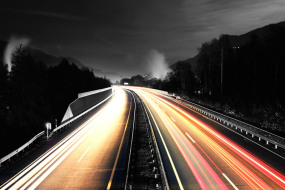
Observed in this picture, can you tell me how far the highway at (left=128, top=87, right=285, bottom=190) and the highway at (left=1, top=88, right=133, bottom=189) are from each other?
3.63m

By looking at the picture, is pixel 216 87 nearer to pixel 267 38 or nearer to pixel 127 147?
pixel 267 38

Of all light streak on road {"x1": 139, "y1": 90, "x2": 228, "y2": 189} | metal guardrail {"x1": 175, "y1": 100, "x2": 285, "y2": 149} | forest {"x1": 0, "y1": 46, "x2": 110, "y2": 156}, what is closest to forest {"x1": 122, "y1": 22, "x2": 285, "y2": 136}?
metal guardrail {"x1": 175, "y1": 100, "x2": 285, "y2": 149}

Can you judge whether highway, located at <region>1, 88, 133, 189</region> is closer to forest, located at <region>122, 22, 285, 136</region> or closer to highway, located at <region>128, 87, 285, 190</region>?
highway, located at <region>128, 87, 285, 190</region>

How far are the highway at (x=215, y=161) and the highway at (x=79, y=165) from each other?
11.9 ft

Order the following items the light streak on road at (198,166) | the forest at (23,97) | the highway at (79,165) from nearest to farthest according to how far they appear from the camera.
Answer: the light streak on road at (198,166)
the highway at (79,165)
the forest at (23,97)

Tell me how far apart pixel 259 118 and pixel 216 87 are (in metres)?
40.7

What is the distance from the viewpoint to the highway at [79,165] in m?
13.0

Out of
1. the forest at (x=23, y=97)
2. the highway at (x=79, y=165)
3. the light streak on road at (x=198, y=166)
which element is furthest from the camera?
the forest at (x=23, y=97)

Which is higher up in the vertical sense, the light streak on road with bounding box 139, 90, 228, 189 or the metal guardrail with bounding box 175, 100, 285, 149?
the metal guardrail with bounding box 175, 100, 285, 149

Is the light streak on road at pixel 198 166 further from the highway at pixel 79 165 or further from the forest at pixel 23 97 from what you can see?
the forest at pixel 23 97

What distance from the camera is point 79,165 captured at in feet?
52.2

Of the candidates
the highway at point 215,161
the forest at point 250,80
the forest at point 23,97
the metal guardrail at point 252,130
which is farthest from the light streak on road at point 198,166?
the forest at point 23,97

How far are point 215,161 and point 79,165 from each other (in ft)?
31.1

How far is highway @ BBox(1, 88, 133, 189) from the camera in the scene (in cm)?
1302
